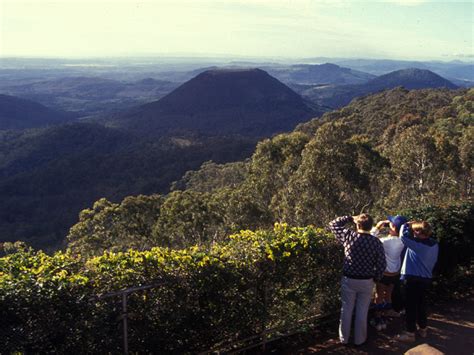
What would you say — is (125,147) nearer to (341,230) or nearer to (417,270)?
(341,230)

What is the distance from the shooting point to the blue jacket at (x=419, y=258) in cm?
Result: 480

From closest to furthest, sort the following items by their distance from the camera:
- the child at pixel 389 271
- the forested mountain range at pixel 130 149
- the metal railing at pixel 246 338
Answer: the metal railing at pixel 246 338, the child at pixel 389 271, the forested mountain range at pixel 130 149

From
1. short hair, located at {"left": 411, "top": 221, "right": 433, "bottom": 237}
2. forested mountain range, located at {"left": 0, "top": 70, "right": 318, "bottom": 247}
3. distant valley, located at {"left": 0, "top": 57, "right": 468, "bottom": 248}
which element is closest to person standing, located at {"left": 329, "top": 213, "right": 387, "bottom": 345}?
short hair, located at {"left": 411, "top": 221, "right": 433, "bottom": 237}

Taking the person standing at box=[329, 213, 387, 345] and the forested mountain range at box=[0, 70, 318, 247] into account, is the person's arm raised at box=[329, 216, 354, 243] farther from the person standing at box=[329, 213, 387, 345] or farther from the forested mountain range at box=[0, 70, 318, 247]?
the forested mountain range at box=[0, 70, 318, 247]

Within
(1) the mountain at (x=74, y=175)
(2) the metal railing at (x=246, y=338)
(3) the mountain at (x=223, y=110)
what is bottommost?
(1) the mountain at (x=74, y=175)

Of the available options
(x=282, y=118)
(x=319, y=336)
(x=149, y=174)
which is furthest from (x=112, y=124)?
(x=319, y=336)

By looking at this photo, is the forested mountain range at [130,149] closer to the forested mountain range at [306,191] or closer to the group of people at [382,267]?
the forested mountain range at [306,191]

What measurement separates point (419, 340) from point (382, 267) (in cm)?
123

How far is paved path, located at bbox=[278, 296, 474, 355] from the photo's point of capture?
15.8 ft

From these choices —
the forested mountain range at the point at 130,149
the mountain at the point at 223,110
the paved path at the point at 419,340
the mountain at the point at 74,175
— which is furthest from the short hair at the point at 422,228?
the mountain at the point at 223,110

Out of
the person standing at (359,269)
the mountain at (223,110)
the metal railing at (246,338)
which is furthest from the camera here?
the mountain at (223,110)

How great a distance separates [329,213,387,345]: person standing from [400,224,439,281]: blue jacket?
469mm

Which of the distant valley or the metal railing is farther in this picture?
the distant valley

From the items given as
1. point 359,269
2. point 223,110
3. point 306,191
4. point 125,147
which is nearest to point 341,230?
point 359,269
